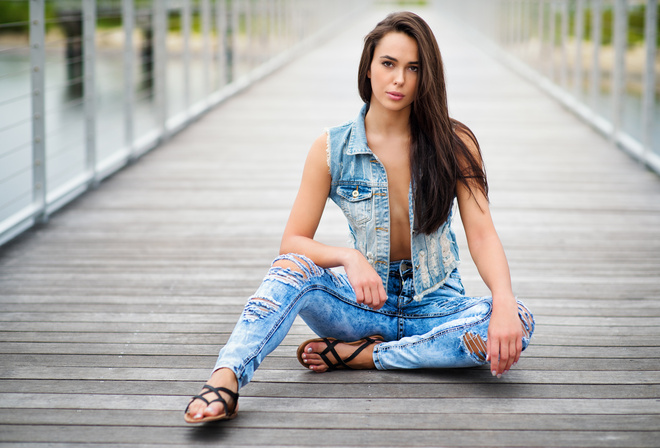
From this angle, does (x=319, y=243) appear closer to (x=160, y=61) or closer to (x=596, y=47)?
(x=160, y=61)

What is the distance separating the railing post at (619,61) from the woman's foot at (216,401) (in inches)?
204

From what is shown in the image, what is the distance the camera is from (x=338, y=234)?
393 cm

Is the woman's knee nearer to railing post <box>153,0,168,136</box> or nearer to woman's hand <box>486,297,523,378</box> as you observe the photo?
woman's hand <box>486,297,523,378</box>

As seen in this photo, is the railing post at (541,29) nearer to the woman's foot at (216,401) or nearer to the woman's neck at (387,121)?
the woman's neck at (387,121)

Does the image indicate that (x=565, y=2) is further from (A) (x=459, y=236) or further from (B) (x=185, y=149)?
(A) (x=459, y=236)

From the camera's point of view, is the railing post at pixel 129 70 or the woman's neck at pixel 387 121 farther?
the railing post at pixel 129 70

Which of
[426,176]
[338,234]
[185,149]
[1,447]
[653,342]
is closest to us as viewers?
[1,447]

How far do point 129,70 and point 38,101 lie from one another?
1625 millimetres

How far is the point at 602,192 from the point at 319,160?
9.97ft

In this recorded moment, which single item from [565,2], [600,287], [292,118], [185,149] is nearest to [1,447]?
[600,287]

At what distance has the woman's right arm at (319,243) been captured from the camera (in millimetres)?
2053

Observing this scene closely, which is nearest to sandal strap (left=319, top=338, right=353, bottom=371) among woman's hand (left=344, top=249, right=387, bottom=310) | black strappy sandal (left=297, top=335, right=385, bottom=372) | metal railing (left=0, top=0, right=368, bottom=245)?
black strappy sandal (left=297, top=335, right=385, bottom=372)

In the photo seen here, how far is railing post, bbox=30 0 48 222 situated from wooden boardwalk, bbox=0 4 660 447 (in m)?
0.16

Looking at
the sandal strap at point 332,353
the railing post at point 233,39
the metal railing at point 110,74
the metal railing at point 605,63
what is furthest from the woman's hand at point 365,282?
the railing post at point 233,39
